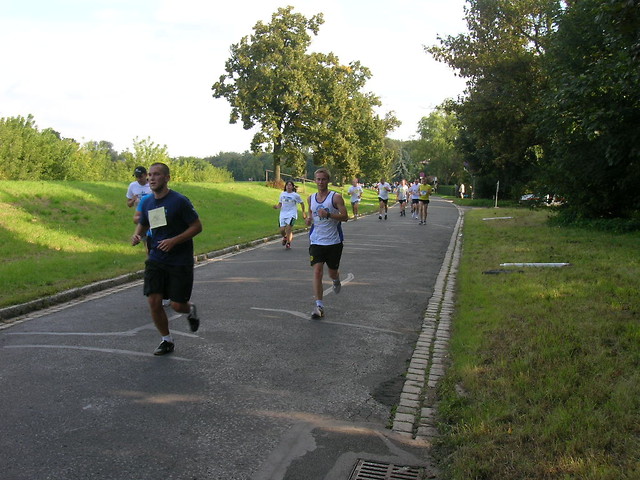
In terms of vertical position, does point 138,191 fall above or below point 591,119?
below

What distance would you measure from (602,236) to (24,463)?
15.3m

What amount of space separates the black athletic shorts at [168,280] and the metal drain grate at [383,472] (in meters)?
2.93

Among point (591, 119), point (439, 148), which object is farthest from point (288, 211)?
point (439, 148)

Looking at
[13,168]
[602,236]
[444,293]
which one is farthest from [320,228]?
[13,168]

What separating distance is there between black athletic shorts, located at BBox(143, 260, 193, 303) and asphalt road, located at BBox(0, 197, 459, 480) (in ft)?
2.02

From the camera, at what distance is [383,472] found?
363 centimetres

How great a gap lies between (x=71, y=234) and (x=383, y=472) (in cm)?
1441

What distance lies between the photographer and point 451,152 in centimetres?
8725

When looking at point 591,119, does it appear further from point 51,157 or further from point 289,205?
point 51,157

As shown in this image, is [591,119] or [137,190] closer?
[137,190]

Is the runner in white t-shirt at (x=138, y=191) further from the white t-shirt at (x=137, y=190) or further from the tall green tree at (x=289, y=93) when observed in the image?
the tall green tree at (x=289, y=93)

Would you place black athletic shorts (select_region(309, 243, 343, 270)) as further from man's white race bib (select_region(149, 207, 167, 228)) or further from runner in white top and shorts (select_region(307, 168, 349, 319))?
man's white race bib (select_region(149, 207, 167, 228))

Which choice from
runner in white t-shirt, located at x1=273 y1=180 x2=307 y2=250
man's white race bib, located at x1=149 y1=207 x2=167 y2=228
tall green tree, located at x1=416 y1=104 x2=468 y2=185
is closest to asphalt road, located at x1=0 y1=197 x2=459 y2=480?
man's white race bib, located at x1=149 y1=207 x2=167 y2=228

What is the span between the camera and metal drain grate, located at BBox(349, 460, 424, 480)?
357cm
